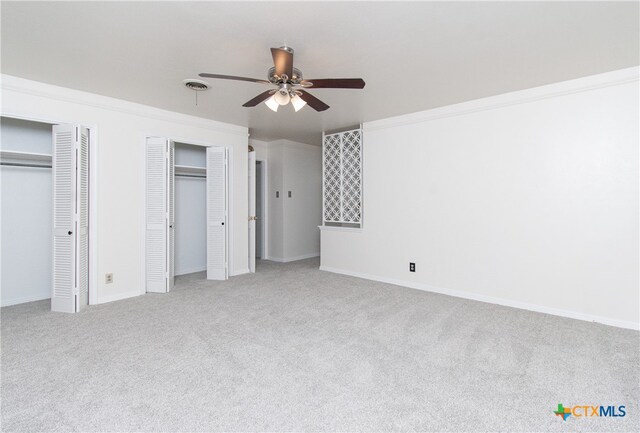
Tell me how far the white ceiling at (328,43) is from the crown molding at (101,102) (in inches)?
4.7

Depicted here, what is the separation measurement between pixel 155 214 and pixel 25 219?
132 centimetres

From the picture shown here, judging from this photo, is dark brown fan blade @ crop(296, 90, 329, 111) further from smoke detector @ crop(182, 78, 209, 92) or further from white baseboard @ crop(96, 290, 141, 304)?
white baseboard @ crop(96, 290, 141, 304)

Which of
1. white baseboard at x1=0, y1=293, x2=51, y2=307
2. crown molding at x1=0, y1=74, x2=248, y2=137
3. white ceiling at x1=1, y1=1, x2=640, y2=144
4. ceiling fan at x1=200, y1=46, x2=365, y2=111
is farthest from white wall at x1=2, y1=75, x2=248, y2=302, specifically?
ceiling fan at x1=200, y1=46, x2=365, y2=111

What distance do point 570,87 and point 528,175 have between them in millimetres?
886

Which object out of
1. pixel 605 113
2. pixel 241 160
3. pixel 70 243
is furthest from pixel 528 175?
pixel 70 243

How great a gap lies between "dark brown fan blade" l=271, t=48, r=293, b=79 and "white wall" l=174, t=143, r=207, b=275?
10.9 ft

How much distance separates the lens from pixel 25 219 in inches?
151

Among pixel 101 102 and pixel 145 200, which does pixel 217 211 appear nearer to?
pixel 145 200

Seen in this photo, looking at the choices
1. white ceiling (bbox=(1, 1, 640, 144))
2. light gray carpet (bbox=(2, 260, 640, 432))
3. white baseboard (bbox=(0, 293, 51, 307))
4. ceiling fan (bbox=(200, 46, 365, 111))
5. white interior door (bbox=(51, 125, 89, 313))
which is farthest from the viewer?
white baseboard (bbox=(0, 293, 51, 307))

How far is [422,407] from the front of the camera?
6.15 ft

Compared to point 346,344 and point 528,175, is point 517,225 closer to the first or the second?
point 528,175

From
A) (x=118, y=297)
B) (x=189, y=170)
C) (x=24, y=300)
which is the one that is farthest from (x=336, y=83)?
(x=24, y=300)

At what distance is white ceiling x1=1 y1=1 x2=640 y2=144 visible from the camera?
6.97 ft

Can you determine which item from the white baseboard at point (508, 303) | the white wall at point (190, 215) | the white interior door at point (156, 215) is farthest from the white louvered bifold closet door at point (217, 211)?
the white baseboard at point (508, 303)
